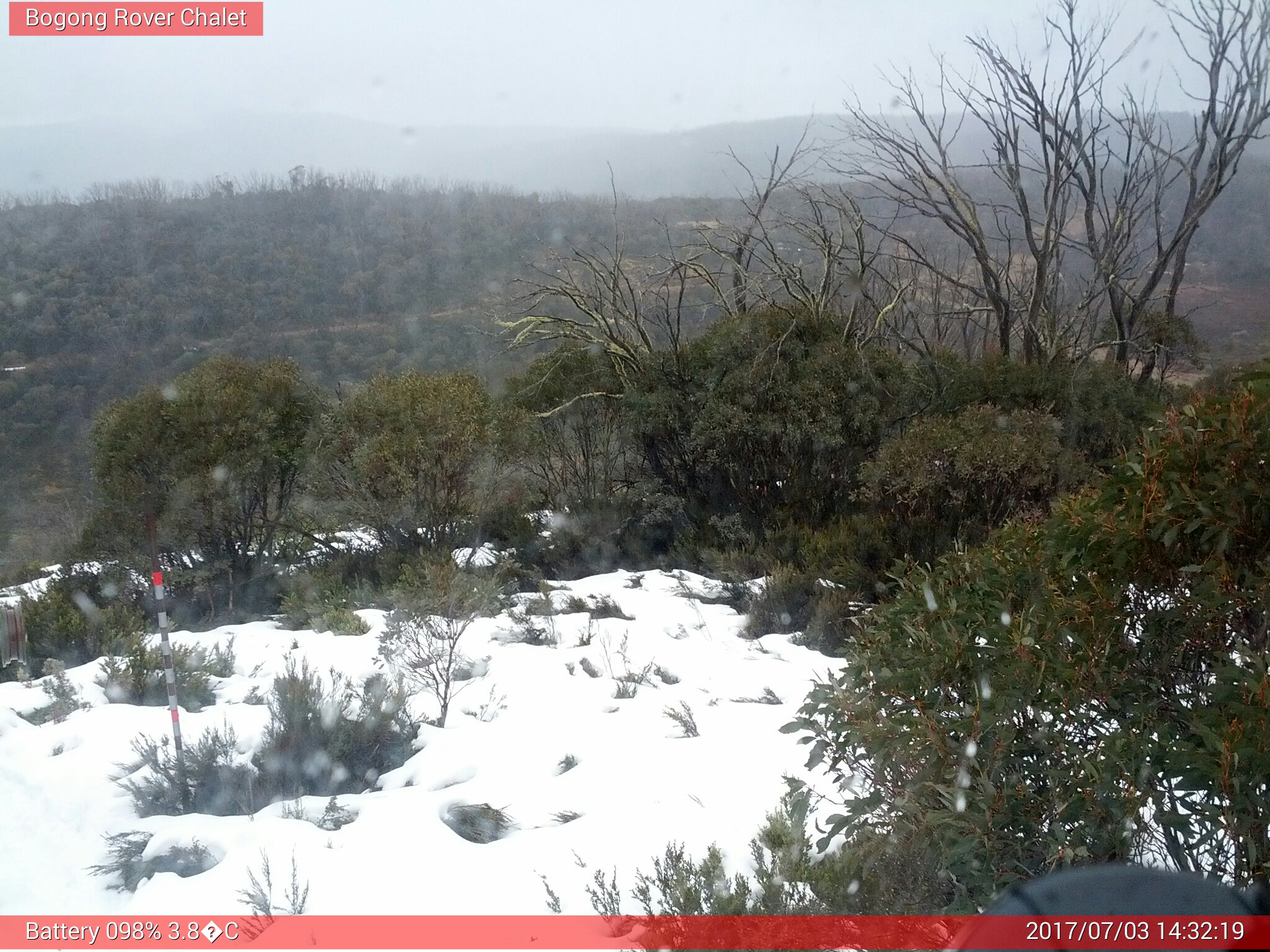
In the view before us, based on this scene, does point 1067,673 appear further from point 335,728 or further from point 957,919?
point 335,728

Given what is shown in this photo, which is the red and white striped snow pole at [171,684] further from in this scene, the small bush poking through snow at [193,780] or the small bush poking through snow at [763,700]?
the small bush poking through snow at [763,700]

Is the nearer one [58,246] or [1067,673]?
[1067,673]

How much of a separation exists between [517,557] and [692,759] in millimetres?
6262

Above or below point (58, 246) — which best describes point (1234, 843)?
below

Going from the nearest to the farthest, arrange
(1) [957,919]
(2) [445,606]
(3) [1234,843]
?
(3) [1234,843] < (1) [957,919] < (2) [445,606]

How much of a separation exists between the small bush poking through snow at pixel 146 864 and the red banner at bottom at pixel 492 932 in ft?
0.90

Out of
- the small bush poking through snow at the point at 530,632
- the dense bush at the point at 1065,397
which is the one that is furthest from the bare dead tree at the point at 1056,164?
the small bush poking through snow at the point at 530,632

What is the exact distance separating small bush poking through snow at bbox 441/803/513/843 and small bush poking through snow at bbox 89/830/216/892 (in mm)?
956

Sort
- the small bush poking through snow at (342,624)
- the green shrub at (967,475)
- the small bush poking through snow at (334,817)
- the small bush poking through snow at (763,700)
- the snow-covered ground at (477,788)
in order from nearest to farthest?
the snow-covered ground at (477,788) → the small bush poking through snow at (334,817) → the small bush poking through snow at (763,700) → the small bush poking through snow at (342,624) → the green shrub at (967,475)

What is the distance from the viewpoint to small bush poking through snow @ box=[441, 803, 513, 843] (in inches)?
141

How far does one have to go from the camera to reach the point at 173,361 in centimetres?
2361

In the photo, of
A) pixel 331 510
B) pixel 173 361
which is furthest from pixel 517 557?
pixel 173 361

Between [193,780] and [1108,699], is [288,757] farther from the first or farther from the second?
[1108,699]

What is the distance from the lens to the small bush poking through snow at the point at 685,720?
452 centimetres
